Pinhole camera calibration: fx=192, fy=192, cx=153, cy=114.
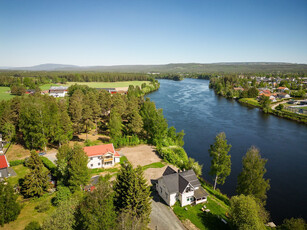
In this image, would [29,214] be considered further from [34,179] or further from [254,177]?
[254,177]

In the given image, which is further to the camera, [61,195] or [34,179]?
[34,179]

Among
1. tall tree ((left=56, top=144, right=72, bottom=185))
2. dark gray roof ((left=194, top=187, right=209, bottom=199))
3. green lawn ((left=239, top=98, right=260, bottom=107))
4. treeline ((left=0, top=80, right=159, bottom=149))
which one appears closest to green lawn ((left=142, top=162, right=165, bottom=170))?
dark gray roof ((left=194, top=187, right=209, bottom=199))

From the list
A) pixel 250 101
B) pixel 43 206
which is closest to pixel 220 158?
pixel 43 206

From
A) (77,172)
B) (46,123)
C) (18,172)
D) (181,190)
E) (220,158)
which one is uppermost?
(46,123)

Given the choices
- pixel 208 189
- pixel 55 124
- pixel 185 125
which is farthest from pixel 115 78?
pixel 208 189

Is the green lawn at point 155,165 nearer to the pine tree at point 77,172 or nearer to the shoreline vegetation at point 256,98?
the pine tree at point 77,172

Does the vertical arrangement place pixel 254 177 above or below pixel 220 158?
below
